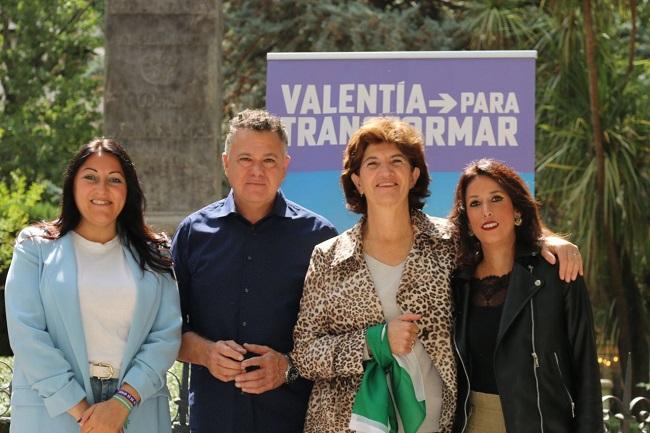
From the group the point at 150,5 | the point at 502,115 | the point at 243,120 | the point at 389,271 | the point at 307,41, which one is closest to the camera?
the point at 389,271

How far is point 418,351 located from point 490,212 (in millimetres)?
572

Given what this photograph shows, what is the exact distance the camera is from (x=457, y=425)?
3672mm

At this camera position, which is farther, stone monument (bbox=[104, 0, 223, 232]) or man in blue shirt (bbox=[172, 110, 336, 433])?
stone monument (bbox=[104, 0, 223, 232])

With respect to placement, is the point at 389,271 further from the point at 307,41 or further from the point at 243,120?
the point at 307,41

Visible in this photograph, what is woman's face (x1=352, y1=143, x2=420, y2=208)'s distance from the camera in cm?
375

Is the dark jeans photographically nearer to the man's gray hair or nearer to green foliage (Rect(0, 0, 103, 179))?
the man's gray hair

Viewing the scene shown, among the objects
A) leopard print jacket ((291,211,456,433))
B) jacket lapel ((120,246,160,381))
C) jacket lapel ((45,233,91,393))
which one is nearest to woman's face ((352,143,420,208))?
leopard print jacket ((291,211,456,433))

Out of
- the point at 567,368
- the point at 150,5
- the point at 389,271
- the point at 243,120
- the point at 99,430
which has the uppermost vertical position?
the point at 150,5

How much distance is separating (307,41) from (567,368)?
1176cm

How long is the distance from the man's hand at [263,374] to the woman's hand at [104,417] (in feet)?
1.52

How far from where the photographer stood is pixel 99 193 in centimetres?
380

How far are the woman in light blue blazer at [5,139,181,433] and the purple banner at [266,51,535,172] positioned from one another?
1.82 meters

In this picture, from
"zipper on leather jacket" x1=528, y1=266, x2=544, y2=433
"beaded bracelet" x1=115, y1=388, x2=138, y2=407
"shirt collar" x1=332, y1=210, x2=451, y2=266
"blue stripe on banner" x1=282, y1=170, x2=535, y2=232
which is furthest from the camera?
"blue stripe on banner" x1=282, y1=170, x2=535, y2=232

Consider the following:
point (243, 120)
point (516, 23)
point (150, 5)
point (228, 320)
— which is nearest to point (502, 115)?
point (243, 120)
